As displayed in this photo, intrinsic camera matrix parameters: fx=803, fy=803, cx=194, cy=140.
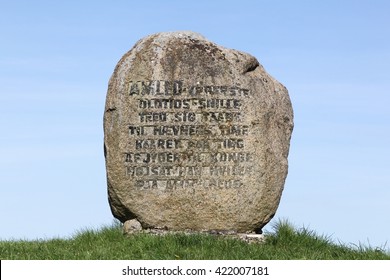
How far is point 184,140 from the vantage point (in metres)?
13.2

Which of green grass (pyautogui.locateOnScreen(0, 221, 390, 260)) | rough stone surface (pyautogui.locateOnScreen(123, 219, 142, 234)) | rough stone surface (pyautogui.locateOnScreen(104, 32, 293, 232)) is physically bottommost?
green grass (pyautogui.locateOnScreen(0, 221, 390, 260))

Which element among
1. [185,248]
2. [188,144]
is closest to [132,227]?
[185,248]

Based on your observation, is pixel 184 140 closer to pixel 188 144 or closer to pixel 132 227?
pixel 188 144

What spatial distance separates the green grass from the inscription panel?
103cm

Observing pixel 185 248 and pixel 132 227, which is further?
pixel 132 227

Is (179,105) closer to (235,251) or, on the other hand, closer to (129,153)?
(129,153)

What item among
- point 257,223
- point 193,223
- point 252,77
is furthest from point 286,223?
point 252,77

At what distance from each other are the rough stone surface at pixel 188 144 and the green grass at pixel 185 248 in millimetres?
567

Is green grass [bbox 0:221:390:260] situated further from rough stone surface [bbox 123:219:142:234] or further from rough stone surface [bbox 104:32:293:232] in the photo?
rough stone surface [bbox 104:32:293:232]

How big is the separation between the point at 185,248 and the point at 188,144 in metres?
1.96

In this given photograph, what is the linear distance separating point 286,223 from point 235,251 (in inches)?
80.5

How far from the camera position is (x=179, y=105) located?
1321 cm

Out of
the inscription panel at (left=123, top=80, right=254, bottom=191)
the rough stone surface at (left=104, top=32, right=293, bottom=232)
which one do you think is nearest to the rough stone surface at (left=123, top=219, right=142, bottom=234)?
the rough stone surface at (left=104, top=32, right=293, bottom=232)

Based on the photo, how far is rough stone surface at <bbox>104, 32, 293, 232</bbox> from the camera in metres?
13.2
